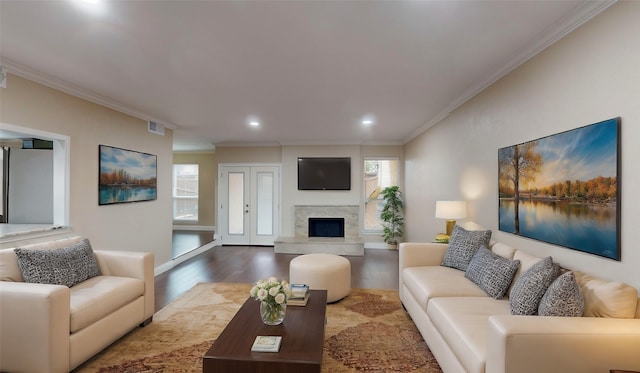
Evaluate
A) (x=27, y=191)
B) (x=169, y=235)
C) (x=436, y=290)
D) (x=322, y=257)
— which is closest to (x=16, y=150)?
(x=27, y=191)

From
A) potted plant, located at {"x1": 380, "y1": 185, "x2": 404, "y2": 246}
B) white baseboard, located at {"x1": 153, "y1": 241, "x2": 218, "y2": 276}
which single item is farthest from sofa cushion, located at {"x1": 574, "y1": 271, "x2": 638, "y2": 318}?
potted plant, located at {"x1": 380, "y1": 185, "x2": 404, "y2": 246}

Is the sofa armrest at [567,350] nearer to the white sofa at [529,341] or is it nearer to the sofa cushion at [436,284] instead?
the white sofa at [529,341]

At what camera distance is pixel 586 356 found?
1.44m

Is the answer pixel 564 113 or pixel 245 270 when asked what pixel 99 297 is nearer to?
pixel 245 270

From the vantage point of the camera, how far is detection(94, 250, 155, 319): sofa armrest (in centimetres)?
297

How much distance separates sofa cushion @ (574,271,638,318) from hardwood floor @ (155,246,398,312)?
8.68ft

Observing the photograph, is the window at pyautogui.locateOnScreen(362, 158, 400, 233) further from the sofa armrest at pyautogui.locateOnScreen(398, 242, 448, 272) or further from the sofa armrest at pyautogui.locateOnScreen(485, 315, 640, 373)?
the sofa armrest at pyautogui.locateOnScreen(485, 315, 640, 373)

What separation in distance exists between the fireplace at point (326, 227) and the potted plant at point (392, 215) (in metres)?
1.02

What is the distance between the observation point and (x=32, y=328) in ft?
6.70

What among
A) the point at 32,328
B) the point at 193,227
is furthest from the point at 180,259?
the point at 193,227

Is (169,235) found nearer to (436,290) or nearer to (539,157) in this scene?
(436,290)

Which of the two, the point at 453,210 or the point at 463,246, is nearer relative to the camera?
the point at 463,246

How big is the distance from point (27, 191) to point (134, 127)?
4.91 feet

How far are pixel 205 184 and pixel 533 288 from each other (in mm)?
9183
